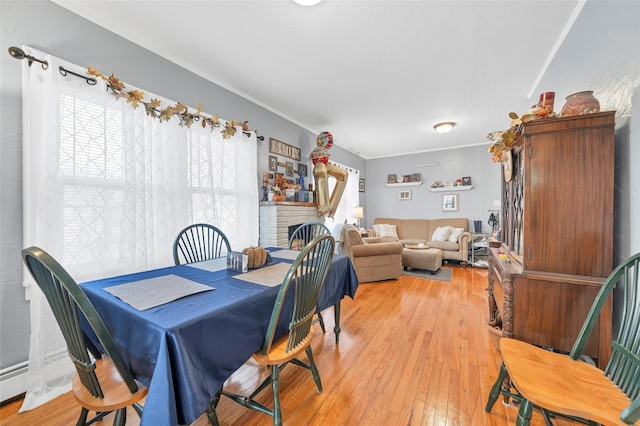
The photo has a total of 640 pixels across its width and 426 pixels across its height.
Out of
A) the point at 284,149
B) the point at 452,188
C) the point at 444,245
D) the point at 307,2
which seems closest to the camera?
the point at 307,2

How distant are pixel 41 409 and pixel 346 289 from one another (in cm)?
205

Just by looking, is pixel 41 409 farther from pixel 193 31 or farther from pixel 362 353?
pixel 193 31

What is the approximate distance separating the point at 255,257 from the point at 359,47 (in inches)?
78.0

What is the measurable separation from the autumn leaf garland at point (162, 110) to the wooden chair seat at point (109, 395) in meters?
1.92

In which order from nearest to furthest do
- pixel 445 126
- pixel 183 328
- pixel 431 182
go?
pixel 183 328
pixel 445 126
pixel 431 182

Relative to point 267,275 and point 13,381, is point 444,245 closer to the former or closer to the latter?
point 267,275

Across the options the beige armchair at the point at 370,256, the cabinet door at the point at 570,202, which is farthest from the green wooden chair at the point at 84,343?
the beige armchair at the point at 370,256

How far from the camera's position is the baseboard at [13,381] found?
1.48m

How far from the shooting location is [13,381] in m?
1.52

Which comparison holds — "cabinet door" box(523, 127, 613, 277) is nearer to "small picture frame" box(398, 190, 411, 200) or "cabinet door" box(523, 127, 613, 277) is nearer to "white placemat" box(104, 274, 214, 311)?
"white placemat" box(104, 274, 214, 311)

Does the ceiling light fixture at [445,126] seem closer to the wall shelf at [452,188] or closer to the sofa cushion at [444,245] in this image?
the wall shelf at [452,188]

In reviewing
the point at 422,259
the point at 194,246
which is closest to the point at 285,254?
the point at 194,246

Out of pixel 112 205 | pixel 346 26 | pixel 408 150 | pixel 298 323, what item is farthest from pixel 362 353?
pixel 408 150

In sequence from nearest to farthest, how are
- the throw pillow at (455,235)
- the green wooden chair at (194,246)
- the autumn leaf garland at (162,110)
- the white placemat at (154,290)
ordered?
the white placemat at (154,290), the autumn leaf garland at (162,110), the green wooden chair at (194,246), the throw pillow at (455,235)
